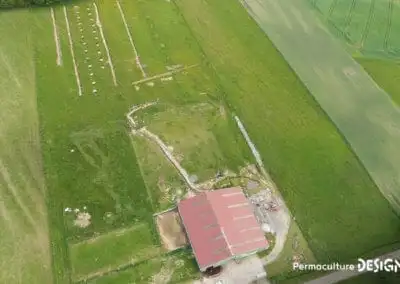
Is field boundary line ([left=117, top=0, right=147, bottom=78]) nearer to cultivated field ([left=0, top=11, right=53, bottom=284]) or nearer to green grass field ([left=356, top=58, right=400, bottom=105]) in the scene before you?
cultivated field ([left=0, top=11, right=53, bottom=284])

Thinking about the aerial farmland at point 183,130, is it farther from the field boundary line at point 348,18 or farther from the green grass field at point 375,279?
the green grass field at point 375,279

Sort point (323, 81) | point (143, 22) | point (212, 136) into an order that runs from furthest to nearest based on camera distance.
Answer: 1. point (143, 22)
2. point (323, 81)
3. point (212, 136)

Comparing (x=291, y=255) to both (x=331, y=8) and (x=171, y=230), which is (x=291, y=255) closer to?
(x=171, y=230)

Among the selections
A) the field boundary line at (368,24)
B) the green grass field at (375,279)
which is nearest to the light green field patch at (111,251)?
the green grass field at (375,279)

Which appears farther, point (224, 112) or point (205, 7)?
point (205, 7)

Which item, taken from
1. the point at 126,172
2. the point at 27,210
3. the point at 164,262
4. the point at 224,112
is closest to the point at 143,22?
the point at 224,112

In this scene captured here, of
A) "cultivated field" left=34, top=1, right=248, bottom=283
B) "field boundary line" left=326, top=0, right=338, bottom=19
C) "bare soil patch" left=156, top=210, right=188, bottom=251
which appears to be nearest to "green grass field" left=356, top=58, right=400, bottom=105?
"field boundary line" left=326, top=0, right=338, bottom=19

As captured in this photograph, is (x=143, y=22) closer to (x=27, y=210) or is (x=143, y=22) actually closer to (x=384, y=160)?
(x=27, y=210)
